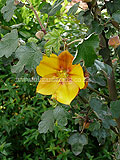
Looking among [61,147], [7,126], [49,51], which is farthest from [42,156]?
[49,51]

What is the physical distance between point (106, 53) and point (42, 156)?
826 millimetres

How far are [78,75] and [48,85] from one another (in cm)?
8

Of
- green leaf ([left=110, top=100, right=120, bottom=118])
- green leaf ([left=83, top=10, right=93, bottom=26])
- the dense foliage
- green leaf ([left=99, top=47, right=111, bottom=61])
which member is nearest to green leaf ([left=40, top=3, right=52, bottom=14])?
the dense foliage

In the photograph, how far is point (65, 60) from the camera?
0.53 metres

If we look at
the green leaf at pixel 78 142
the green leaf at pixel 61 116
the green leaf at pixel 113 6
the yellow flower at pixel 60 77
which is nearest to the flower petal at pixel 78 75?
the yellow flower at pixel 60 77

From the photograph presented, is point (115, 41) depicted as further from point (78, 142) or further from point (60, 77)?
point (78, 142)

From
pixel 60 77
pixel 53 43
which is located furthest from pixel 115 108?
pixel 53 43

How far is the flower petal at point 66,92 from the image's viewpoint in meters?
0.53

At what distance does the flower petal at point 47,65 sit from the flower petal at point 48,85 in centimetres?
2

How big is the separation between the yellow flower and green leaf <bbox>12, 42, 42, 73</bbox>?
0.17 ft

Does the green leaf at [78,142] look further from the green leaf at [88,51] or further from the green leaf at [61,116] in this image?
the green leaf at [88,51]

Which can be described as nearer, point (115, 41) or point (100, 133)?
point (115, 41)

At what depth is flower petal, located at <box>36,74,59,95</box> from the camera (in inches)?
21.4

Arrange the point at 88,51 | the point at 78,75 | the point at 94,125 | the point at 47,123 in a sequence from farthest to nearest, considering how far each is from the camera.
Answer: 1. the point at 94,125
2. the point at 47,123
3. the point at 78,75
4. the point at 88,51
